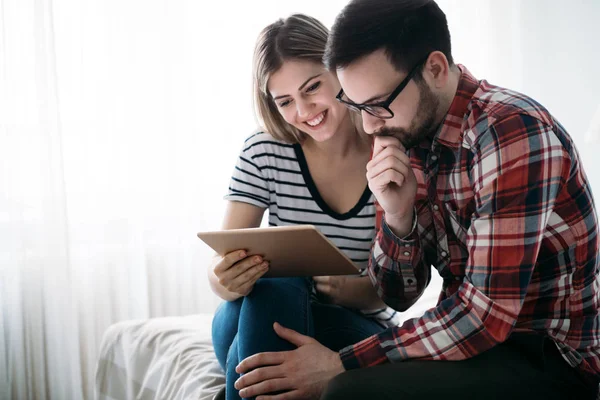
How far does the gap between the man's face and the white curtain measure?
1.79 m

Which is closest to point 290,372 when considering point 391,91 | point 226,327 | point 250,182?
point 226,327

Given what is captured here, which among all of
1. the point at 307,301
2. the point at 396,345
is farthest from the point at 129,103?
the point at 396,345

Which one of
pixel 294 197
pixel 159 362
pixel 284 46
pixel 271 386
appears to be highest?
pixel 284 46

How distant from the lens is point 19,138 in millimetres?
2564

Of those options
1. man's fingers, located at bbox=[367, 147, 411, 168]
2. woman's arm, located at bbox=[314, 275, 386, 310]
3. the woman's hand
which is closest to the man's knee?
the woman's hand

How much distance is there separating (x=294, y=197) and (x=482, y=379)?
0.80m

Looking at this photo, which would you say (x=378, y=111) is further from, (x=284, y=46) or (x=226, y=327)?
(x=226, y=327)

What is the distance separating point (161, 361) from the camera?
5.58 feet

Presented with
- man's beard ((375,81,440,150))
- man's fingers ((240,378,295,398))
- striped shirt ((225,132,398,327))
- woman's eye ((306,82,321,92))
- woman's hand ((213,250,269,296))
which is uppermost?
woman's eye ((306,82,321,92))

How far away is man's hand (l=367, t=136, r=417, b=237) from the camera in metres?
1.24

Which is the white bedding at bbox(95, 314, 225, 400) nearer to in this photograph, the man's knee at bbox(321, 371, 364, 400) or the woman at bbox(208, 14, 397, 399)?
the woman at bbox(208, 14, 397, 399)

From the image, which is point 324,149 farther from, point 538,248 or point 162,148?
point 162,148

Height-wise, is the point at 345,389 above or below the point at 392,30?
below

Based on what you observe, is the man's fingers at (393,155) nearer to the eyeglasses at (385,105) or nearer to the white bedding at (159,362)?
the eyeglasses at (385,105)
